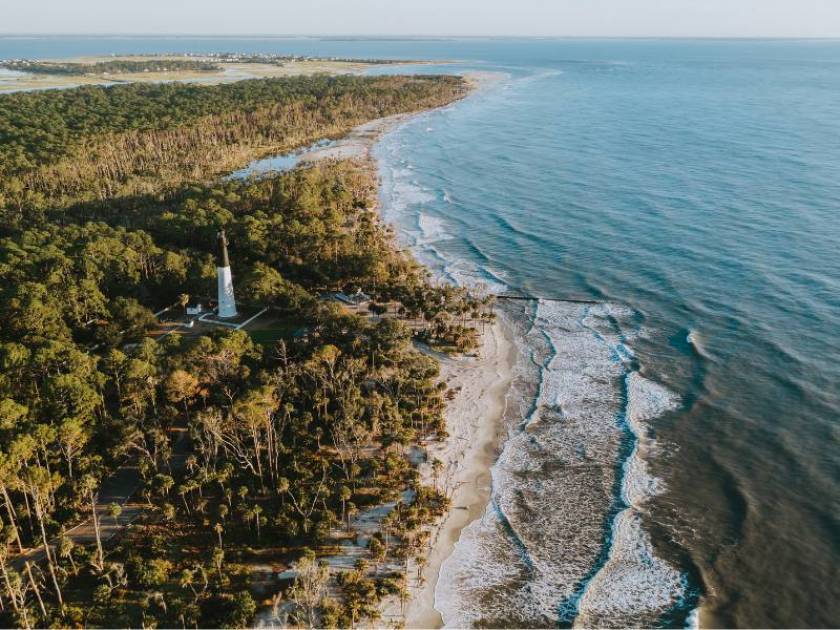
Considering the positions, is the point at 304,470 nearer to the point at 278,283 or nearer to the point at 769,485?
the point at 278,283

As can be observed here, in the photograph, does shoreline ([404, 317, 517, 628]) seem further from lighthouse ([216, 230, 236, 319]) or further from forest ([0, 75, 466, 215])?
forest ([0, 75, 466, 215])

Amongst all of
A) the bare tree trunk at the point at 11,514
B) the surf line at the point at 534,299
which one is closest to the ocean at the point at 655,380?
the surf line at the point at 534,299

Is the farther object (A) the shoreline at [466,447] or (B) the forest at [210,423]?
(A) the shoreline at [466,447]

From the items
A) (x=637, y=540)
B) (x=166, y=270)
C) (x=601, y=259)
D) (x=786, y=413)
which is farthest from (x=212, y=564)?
(x=601, y=259)

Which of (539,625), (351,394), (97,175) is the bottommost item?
(539,625)

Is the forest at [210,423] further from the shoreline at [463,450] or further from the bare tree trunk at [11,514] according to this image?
the shoreline at [463,450]
